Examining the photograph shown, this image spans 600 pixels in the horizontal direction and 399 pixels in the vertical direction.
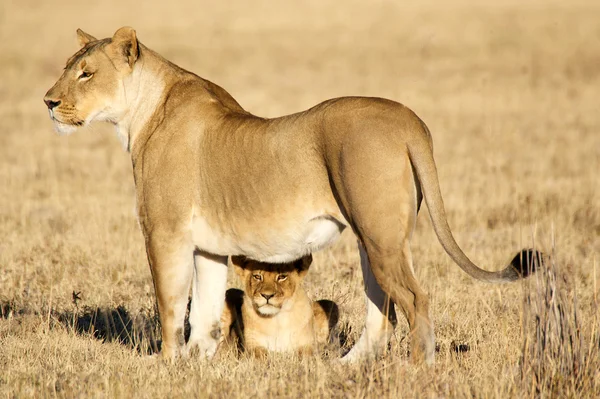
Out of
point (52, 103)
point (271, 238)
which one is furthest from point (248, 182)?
point (52, 103)

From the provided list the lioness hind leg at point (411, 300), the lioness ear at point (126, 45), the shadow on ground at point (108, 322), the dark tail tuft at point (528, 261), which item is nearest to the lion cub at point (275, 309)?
the shadow on ground at point (108, 322)

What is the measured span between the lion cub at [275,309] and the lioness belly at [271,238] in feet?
1.86

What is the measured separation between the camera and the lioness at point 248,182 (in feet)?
16.8

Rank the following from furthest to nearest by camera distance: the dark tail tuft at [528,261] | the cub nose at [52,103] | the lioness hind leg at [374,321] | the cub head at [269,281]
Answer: the cub head at [269,281]
the cub nose at [52,103]
the lioness hind leg at [374,321]
the dark tail tuft at [528,261]

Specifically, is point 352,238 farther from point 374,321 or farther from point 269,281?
point 374,321

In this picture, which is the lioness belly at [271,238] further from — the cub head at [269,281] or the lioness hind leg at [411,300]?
the cub head at [269,281]

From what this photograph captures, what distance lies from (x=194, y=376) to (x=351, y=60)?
79.1 feet

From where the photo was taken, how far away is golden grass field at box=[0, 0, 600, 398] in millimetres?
5031

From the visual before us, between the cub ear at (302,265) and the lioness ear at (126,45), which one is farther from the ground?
the lioness ear at (126,45)

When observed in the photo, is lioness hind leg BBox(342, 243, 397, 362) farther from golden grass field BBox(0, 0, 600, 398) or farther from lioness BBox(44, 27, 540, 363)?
golden grass field BBox(0, 0, 600, 398)

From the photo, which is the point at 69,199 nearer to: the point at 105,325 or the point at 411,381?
the point at 105,325

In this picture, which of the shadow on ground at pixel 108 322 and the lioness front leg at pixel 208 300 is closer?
the lioness front leg at pixel 208 300

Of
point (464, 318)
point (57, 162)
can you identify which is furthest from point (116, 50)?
point (57, 162)

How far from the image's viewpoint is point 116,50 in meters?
6.26
